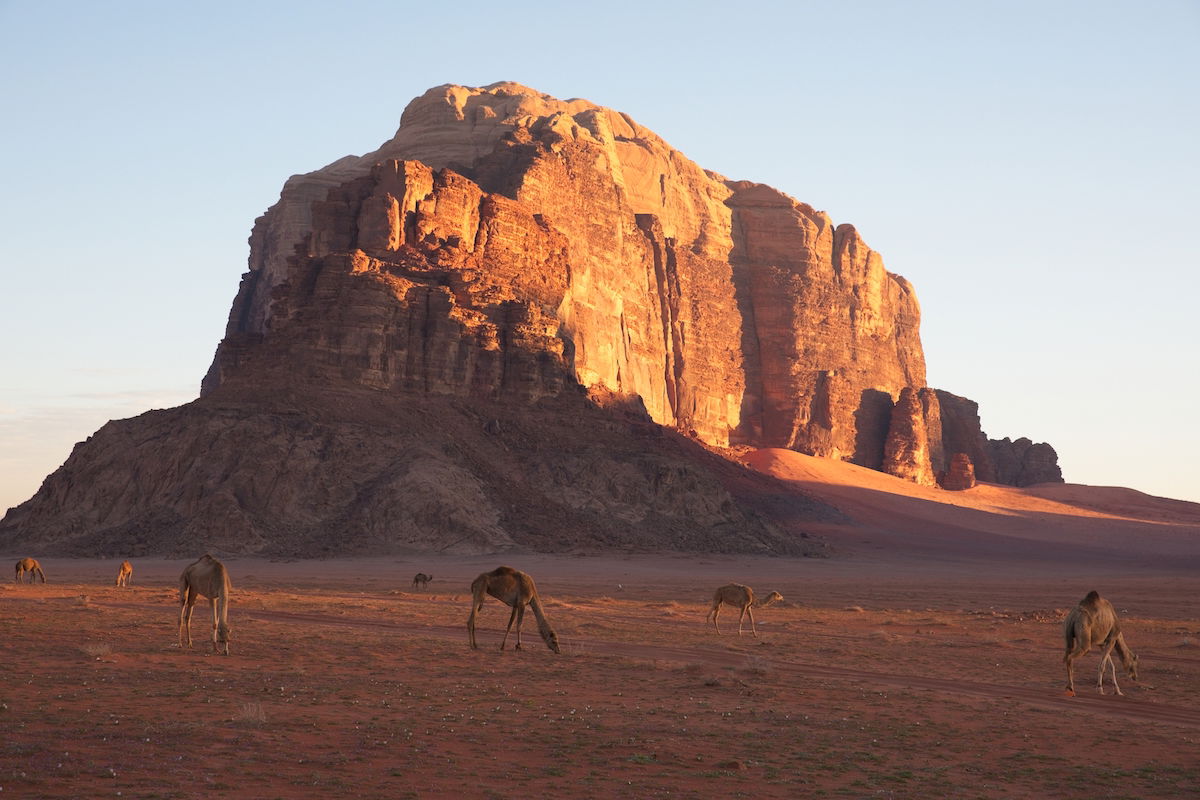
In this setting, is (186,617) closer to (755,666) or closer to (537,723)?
(537,723)

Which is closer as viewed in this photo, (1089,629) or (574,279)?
(1089,629)

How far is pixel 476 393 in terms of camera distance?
330 ft

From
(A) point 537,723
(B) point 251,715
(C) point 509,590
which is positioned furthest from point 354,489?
(B) point 251,715

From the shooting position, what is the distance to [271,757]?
13.9 m

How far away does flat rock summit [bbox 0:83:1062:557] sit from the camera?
268 ft

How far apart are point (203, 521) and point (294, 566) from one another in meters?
11.3

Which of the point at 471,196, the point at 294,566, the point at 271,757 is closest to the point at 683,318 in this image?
the point at 471,196

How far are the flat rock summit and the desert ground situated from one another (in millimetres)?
39129

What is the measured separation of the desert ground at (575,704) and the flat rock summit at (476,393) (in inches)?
1541

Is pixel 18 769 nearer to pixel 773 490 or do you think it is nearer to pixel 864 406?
pixel 773 490

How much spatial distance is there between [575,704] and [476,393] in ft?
271

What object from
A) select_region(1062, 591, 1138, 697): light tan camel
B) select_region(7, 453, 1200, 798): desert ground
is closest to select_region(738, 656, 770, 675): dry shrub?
select_region(7, 453, 1200, 798): desert ground

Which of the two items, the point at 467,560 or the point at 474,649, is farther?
the point at 467,560

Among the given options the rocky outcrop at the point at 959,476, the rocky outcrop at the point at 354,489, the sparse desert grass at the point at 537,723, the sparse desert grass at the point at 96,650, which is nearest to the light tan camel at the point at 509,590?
the sparse desert grass at the point at 537,723
